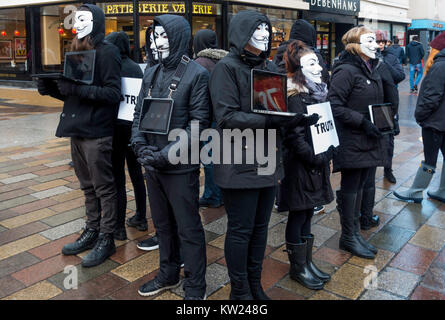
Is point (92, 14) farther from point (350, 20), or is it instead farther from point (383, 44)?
point (350, 20)

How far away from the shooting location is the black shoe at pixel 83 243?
3.80m

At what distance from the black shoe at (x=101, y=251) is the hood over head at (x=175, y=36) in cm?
166

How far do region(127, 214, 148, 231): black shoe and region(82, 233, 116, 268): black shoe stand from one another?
1.84 ft

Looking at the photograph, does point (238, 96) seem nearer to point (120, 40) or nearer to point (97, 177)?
point (97, 177)

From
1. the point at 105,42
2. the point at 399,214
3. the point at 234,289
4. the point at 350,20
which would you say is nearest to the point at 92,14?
the point at 105,42

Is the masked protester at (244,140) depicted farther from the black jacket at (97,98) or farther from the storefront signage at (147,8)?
the storefront signage at (147,8)

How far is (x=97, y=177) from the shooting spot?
366 cm

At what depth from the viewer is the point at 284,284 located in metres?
3.31

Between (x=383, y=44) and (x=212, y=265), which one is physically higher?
(x=383, y=44)

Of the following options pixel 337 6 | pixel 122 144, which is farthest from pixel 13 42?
pixel 122 144

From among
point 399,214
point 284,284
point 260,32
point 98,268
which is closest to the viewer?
point 260,32

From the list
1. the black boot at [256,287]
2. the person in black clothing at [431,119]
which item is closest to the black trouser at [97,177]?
the black boot at [256,287]

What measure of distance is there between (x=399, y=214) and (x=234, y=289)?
2.70 meters

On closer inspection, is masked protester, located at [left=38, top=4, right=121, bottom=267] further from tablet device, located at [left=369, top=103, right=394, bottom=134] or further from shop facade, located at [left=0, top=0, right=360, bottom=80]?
shop facade, located at [left=0, top=0, right=360, bottom=80]
